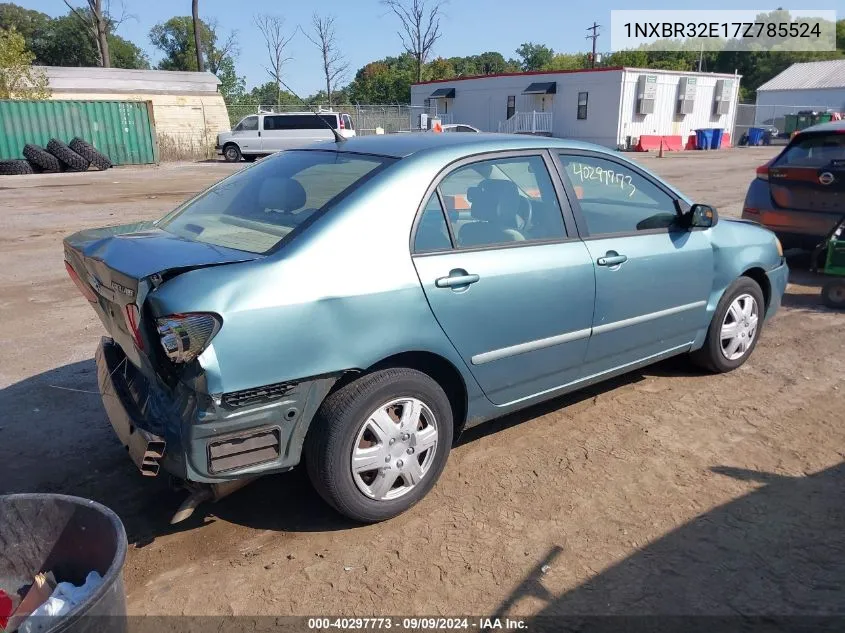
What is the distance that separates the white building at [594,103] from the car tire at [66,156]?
21.3 m

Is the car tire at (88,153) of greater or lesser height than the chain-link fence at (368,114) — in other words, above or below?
below

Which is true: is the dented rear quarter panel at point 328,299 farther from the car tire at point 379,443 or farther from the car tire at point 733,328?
the car tire at point 733,328

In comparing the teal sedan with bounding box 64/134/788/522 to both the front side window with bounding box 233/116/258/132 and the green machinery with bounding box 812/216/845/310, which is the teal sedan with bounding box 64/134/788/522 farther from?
the front side window with bounding box 233/116/258/132

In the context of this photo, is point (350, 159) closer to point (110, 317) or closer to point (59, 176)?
point (110, 317)

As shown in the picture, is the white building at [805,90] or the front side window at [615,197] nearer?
the front side window at [615,197]

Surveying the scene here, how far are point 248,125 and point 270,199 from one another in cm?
2762

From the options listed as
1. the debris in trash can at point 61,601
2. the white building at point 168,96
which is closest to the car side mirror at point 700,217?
the debris in trash can at point 61,601

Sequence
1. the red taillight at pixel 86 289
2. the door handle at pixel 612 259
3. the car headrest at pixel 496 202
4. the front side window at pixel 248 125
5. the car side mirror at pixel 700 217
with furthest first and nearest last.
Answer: the front side window at pixel 248 125, the car side mirror at pixel 700 217, the door handle at pixel 612 259, the car headrest at pixel 496 202, the red taillight at pixel 86 289

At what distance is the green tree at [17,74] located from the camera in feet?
90.4

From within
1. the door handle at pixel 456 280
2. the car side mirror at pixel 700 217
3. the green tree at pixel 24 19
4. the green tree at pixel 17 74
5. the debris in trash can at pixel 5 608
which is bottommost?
the debris in trash can at pixel 5 608

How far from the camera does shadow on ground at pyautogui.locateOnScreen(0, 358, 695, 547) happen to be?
3252mm

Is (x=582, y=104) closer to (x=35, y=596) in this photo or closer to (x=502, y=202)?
(x=502, y=202)

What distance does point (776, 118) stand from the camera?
170 ft

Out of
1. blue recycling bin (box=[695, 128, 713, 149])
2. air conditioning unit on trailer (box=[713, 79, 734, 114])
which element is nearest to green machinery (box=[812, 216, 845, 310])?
blue recycling bin (box=[695, 128, 713, 149])
